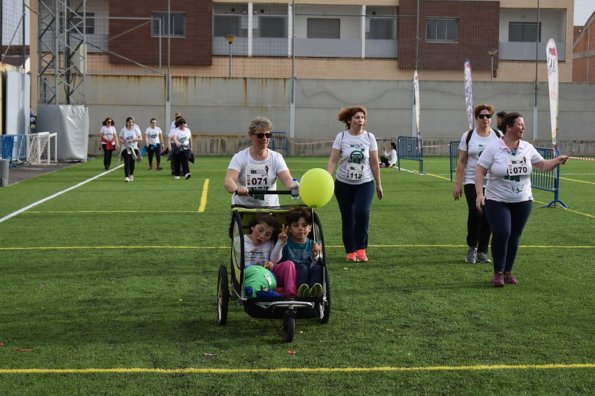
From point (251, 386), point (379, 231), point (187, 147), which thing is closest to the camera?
point (251, 386)

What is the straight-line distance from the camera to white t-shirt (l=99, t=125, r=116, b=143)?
31675 mm

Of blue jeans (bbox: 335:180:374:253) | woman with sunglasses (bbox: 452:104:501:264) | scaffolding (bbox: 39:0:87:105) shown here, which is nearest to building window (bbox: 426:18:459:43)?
scaffolding (bbox: 39:0:87:105)

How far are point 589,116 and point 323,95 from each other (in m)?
12.2

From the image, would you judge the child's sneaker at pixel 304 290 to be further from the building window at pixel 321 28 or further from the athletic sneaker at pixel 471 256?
the building window at pixel 321 28

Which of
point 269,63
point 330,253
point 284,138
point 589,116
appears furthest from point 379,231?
point 269,63

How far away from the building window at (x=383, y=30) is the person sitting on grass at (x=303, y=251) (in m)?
49.3

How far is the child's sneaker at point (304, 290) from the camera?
312 inches

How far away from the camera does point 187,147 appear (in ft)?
95.1

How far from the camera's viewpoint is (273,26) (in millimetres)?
56906

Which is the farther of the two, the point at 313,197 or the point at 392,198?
the point at 392,198

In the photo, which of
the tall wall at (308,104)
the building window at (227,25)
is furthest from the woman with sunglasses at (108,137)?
the building window at (227,25)

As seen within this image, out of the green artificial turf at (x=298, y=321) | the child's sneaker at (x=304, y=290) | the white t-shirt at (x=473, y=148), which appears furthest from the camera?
the white t-shirt at (x=473, y=148)

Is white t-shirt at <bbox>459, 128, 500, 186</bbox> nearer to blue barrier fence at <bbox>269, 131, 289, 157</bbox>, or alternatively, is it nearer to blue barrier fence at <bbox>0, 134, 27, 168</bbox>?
blue barrier fence at <bbox>0, 134, 27, 168</bbox>

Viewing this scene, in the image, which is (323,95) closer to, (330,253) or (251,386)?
(330,253)
